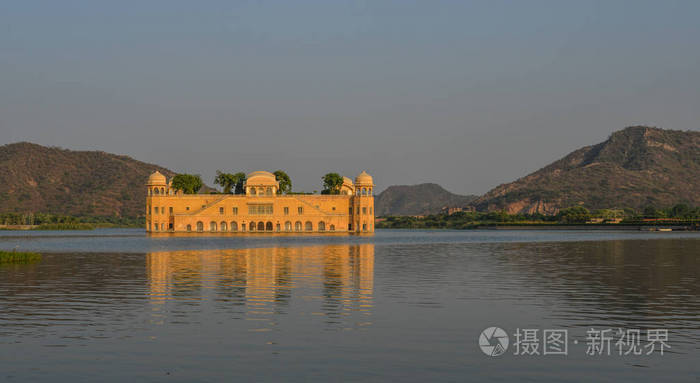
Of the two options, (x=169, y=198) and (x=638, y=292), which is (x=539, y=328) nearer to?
(x=638, y=292)

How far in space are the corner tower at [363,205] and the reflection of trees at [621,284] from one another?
337 ft

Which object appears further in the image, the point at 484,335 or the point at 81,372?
the point at 484,335

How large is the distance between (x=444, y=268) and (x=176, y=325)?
22.6 meters

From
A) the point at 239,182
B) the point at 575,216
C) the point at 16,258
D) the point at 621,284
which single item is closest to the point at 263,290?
the point at 621,284

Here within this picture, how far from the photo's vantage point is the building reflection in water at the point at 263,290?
69.6 feet

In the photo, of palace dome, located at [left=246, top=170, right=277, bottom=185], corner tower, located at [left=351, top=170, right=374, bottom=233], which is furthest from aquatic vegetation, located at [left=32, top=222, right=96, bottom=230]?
corner tower, located at [left=351, top=170, right=374, bottom=233]

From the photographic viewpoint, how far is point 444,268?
39625mm

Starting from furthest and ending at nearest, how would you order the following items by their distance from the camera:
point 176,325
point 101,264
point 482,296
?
1. point 101,264
2. point 482,296
3. point 176,325

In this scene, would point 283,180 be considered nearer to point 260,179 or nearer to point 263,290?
point 260,179

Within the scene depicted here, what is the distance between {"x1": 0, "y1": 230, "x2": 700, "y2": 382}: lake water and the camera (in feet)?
45.6

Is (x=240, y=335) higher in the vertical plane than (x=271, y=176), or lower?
lower

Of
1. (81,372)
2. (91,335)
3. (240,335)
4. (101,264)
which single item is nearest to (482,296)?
(240,335)

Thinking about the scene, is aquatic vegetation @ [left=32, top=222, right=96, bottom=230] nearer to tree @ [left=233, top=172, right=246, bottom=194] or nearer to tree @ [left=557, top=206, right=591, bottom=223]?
tree @ [left=233, top=172, right=246, bottom=194]

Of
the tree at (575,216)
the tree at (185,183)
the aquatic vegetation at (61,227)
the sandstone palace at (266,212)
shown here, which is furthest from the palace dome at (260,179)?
the tree at (575,216)
